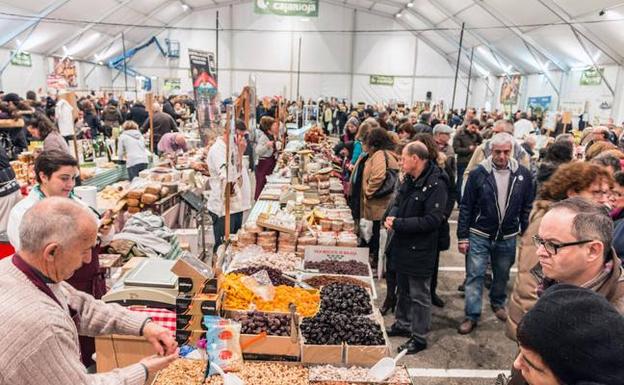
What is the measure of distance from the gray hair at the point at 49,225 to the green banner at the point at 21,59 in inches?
878

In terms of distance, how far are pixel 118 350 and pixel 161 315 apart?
0.99 feet

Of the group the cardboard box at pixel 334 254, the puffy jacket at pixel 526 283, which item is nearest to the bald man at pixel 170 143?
the cardboard box at pixel 334 254

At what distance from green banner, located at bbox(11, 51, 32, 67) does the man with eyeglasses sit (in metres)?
23.2

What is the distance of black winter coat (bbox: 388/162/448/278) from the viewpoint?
360 centimetres

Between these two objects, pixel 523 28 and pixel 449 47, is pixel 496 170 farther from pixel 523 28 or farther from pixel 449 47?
pixel 449 47

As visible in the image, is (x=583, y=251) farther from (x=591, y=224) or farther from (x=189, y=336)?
(x=189, y=336)

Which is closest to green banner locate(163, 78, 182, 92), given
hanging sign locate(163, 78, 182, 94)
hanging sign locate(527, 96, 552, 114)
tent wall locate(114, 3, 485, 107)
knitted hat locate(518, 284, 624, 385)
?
hanging sign locate(163, 78, 182, 94)

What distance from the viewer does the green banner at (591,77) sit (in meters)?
16.0

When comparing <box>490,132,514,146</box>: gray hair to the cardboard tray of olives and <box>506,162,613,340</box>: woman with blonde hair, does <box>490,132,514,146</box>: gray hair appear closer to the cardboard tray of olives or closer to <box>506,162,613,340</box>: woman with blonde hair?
<box>506,162,613,340</box>: woman with blonde hair

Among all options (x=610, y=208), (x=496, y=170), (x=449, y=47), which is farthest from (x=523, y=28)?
(x=610, y=208)

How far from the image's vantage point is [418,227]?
11.8 feet

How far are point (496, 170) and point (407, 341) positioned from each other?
1.67m

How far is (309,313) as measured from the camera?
3082 millimetres

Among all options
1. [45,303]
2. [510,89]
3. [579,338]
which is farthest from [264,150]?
[510,89]
